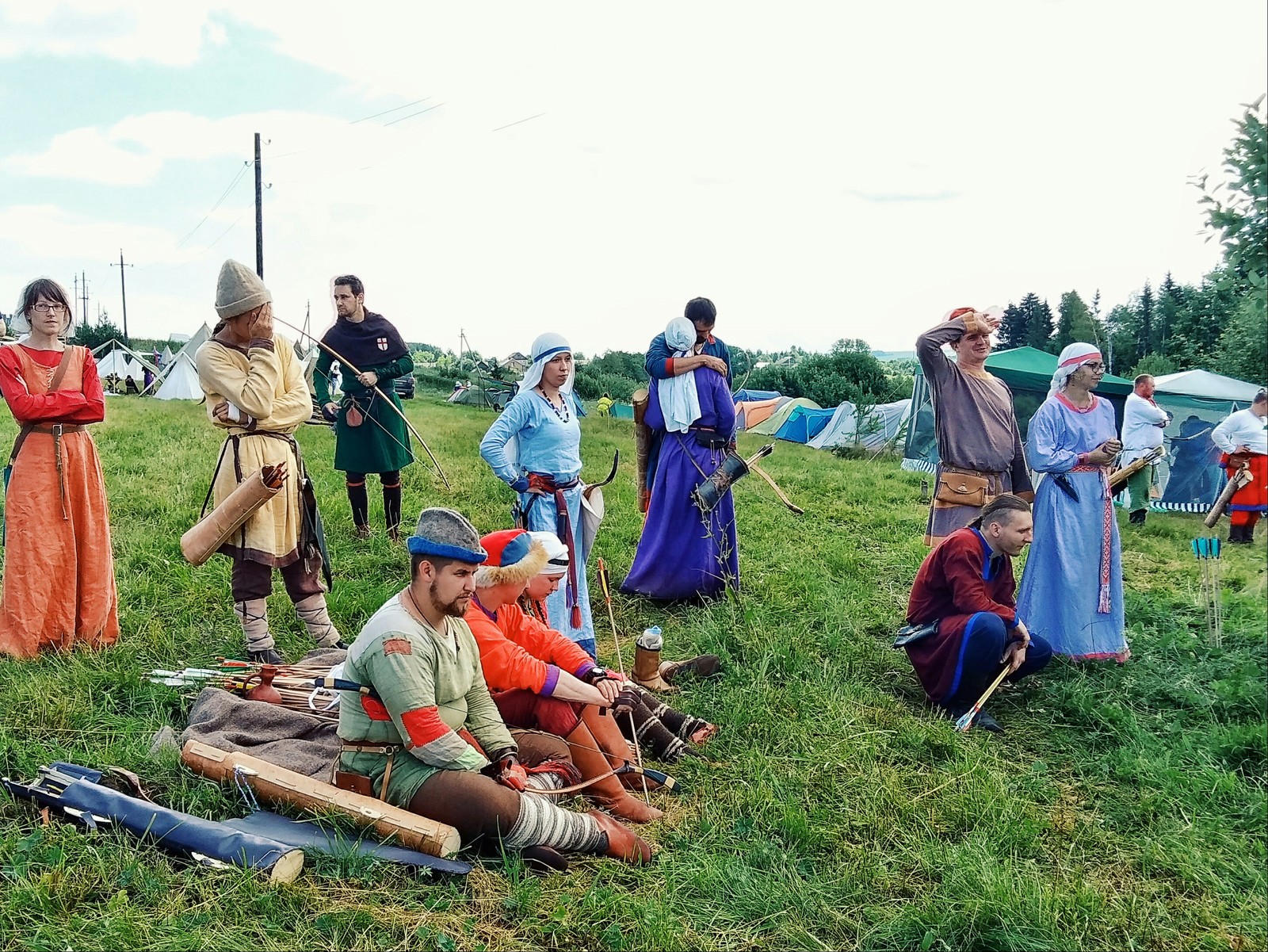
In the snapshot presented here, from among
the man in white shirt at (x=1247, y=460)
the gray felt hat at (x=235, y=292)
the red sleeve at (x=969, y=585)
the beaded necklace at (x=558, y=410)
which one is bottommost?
the red sleeve at (x=969, y=585)

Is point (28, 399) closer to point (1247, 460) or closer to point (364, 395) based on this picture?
point (364, 395)

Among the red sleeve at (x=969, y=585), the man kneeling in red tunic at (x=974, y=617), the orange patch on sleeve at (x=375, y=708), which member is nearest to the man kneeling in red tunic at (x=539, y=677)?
the orange patch on sleeve at (x=375, y=708)

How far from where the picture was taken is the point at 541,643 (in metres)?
3.79

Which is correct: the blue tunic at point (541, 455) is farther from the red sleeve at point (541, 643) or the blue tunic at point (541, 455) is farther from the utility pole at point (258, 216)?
the utility pole at point (258, 216)

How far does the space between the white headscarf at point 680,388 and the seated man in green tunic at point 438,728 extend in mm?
2934

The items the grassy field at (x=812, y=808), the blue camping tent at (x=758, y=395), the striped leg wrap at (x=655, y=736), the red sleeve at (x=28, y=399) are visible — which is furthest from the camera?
the blue camping tent at (x=758, y=395)

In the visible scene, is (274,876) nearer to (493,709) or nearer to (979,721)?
(493,709)

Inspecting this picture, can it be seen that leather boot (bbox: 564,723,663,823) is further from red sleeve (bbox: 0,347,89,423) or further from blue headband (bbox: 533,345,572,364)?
red sleeve (bbox: 0,347,89,423)

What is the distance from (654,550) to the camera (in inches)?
240

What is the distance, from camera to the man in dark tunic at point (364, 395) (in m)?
6.69

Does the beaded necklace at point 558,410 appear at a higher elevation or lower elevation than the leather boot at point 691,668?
higher

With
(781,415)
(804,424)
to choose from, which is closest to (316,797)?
(804,424)

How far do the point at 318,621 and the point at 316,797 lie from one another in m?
1.75

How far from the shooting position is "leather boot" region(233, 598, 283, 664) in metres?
4.54
